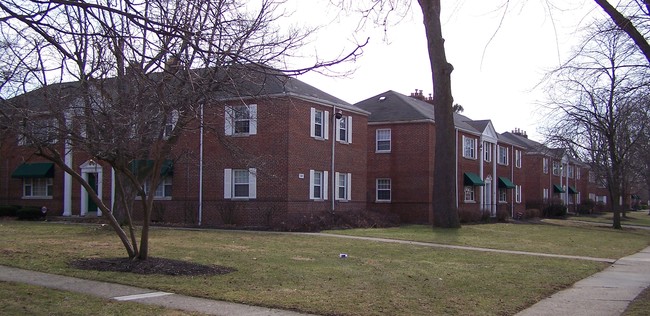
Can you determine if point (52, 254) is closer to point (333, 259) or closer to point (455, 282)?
point (333, 259)

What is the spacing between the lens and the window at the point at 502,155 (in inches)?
1785

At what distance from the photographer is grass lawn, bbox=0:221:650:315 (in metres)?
9.17

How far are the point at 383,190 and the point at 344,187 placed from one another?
18.2ft

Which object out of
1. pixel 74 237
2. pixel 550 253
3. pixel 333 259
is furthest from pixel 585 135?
pixel 74 237

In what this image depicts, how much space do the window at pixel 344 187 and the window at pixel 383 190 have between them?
5.14 metres

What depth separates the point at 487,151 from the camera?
138 feet

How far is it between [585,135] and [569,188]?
32024 millimetres

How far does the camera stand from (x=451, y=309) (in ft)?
28.6

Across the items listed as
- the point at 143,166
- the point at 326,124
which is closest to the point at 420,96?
the point at 326,124

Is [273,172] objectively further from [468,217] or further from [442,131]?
[468,217]

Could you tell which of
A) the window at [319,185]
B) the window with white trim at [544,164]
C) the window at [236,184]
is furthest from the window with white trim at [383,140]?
the window with white trim at [544,164]

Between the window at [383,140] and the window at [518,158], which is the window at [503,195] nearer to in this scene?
the window at [518,158]

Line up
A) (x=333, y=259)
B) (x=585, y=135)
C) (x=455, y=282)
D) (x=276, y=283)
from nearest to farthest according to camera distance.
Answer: (x=276, y=283) < (x=455, y=282) < (x=333, y=259) < (x=585, y=135)

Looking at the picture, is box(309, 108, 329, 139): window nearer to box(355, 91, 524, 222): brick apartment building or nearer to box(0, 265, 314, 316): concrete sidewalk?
box(355, 91, 524, 222): brick apartment building
